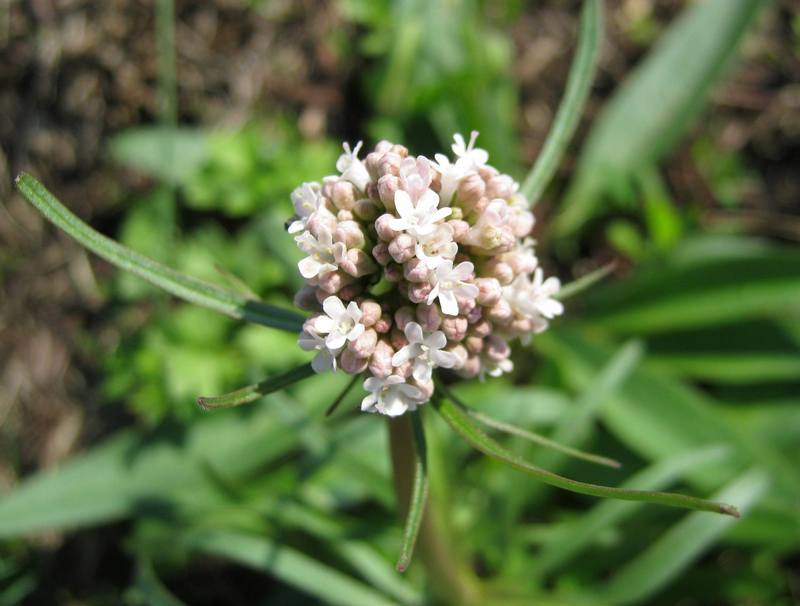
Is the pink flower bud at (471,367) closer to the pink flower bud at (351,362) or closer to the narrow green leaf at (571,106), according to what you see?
the pink flower bud at (351,362)

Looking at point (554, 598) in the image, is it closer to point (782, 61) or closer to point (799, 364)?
point (799, 364)

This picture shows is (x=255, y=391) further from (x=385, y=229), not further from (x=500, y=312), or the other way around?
(x=500, y=312)

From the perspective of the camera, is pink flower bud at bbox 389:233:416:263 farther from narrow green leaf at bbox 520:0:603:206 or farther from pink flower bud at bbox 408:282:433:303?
narrow green leaf at bbox 520:0:603:206

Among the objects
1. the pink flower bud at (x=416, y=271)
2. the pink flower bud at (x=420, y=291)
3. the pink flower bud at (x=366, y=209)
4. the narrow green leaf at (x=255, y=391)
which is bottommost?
the narrow green leaf at (x=255, y=391)

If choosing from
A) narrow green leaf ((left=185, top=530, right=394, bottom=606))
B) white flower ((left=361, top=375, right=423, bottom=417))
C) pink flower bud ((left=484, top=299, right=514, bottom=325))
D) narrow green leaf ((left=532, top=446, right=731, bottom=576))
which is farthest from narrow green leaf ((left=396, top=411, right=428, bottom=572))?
narrow green leaf ((left=532, top=446, right=731, bottom=576))

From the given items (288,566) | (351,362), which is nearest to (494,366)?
(351,362)

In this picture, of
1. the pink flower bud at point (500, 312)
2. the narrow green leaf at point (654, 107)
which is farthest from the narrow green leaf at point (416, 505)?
the narrow green leaf at point (654, 107)
